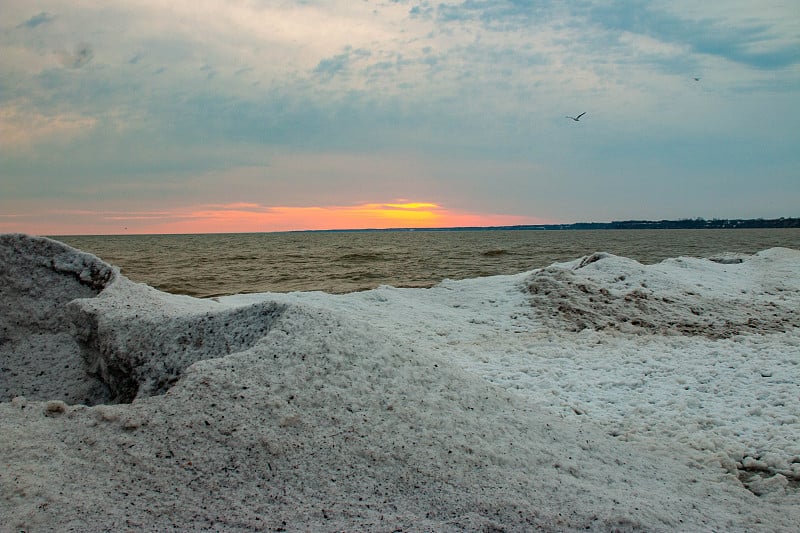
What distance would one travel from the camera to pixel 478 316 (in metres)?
8.38

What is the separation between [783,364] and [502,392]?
11.8ft

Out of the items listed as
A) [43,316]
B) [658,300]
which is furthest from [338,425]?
[658,300]

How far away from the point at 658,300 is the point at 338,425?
735cm

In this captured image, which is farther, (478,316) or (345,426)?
(478,316)

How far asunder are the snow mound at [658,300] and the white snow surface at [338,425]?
5.52ft

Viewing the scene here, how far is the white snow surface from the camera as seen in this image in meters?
2.46

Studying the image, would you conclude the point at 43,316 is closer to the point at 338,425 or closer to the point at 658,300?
the point at 338,425

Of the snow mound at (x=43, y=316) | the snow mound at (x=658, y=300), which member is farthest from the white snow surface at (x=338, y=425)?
the snow mound at (x=658, y=300)

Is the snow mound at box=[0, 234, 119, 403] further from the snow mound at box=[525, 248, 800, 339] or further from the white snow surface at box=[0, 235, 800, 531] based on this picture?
the snow mound at box=[525, 248, 800, 339]

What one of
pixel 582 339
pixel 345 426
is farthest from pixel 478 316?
pixel 345 426

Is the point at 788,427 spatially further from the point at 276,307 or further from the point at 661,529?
the point at 276,307

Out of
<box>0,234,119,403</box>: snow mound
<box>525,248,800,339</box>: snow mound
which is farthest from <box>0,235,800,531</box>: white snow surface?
<box>525,248,800,339</box>: snow mound

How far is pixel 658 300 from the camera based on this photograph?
8750 millimetres

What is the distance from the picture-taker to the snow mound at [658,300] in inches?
300
